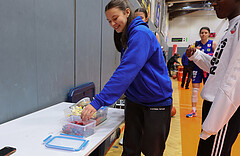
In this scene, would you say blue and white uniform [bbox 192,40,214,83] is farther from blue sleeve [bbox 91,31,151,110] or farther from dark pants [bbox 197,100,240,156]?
blue sleeve [bbox 91,31,151,110]

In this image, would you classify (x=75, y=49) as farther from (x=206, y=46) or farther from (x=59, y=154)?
(x=206, y=46)

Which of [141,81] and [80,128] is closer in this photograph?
[80,128]

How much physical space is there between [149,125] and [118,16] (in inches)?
28.8

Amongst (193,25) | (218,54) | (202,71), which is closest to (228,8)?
(218,54)

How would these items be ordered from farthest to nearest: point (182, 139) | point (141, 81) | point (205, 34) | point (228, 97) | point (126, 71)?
point (205, 34) < point (182, 139) < point (141, 81) < point (126, 71) < point (228, 97)

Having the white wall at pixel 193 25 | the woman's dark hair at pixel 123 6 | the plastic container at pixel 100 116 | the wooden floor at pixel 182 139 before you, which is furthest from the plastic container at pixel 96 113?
the white wall at pixel 193 25

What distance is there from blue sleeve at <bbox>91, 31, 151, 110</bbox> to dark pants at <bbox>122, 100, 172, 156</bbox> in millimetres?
292

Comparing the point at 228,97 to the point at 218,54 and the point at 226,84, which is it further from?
the point at 218,54

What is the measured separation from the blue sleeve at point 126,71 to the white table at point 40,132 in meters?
0.18

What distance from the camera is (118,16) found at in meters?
1.05

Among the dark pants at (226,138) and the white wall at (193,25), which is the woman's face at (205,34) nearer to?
the dark pants at (226,138)

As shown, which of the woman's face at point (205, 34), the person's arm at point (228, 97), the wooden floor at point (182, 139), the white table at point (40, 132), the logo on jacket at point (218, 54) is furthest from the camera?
the woman's face at point (205, 34)

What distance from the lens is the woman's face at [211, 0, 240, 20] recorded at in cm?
96

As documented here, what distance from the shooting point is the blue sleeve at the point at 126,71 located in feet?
2.97
